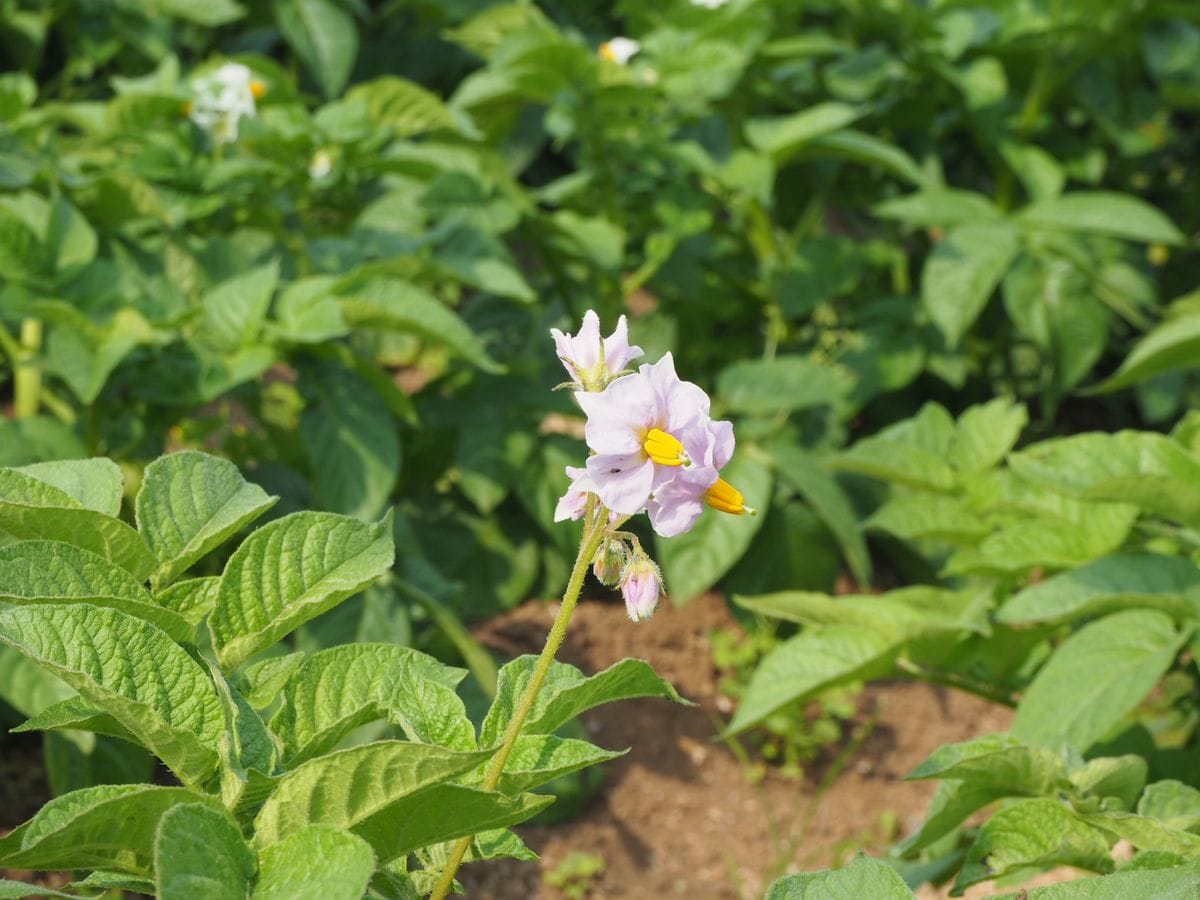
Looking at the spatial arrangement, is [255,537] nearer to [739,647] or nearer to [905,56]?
[739,647]

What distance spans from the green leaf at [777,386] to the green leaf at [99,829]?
1.87m

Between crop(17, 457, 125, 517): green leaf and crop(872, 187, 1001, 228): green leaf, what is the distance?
2040 mm

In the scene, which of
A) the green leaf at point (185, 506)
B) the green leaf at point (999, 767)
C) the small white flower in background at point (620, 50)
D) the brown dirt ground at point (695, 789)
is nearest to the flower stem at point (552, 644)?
the green leaf at point (185, 506)

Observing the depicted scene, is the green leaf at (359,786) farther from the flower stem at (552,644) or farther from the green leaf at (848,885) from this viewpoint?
the green leaf at (848,885)

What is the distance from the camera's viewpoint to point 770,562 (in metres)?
2.82

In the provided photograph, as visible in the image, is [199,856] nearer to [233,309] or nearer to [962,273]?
[233,309]

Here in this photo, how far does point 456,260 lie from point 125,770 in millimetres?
930

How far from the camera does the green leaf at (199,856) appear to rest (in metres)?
0.73

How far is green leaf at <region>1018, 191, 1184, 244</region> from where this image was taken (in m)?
2.88

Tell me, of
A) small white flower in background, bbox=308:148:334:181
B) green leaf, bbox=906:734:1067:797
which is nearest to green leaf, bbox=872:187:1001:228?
small white flower in background, bbox=308:148:334:181

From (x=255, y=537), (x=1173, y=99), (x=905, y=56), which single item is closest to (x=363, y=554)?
(x=255, y=537)

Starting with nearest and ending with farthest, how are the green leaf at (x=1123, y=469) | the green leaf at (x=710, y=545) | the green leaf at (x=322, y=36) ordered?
the green leaf at (x=1123, y=469) < the green leaf at (x=710, y=545) < the green leaf at (x=322, y=36)

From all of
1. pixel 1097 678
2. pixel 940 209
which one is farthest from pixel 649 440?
pixel 940 209

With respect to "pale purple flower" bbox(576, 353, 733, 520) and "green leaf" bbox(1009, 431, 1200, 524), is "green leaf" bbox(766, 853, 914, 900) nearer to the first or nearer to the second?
"pale purple flower" bbox(576, 353, 733, 520)
